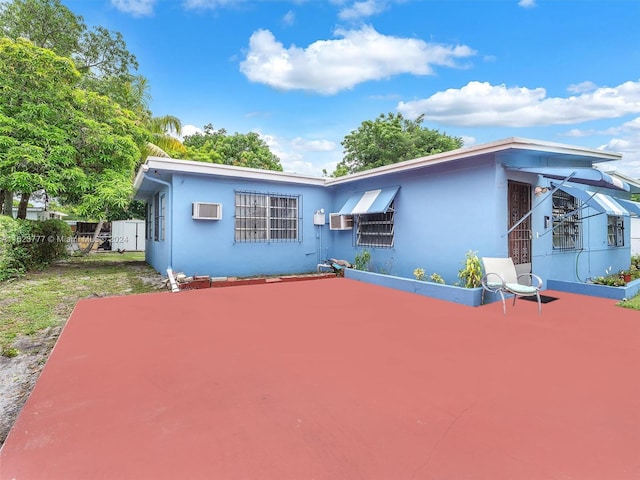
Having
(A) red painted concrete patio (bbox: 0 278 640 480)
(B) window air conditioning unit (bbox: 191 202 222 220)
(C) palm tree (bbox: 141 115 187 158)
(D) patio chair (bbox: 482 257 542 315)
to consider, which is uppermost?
(C) palm tree (bbox: 141 115 187 158)

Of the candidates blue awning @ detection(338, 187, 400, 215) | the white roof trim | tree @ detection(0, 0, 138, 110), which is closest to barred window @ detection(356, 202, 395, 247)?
blue awning @ detection(338, 187, 400, 215)

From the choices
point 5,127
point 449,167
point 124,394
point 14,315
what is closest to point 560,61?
point 449,167

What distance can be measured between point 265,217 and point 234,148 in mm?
19240

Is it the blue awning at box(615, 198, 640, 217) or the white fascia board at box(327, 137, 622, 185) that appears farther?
the blue awning at box(615, 198, 640, 217)

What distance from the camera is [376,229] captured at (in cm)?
977

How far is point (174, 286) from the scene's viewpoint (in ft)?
25.1

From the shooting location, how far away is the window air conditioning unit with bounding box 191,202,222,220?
8.48 meters

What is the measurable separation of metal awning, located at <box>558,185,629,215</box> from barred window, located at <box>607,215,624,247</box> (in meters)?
2.47

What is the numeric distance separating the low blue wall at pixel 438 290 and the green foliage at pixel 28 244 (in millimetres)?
9781

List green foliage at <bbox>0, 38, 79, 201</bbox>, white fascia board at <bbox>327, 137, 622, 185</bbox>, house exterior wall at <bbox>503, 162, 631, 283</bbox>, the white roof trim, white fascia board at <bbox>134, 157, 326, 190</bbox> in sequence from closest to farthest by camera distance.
A: white fascia board at <bbox>327, 137, 622, 185</bbox> → the white roof trim → house exterior wall at <bbox>503, 162, 631, 283</bbox> → white fascia board at <bbox>134, 157, 326, 190</bbox> → green foliage at <bbox>0, 38, 79, 201</bbox>

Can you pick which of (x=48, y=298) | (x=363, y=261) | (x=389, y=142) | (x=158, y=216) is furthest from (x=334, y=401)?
(x=389, y=142)

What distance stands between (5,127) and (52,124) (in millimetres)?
1340

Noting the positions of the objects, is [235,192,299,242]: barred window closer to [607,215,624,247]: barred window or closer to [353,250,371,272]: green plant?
[353,250,371,272]: green plant

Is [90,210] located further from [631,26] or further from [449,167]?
[631,26]
